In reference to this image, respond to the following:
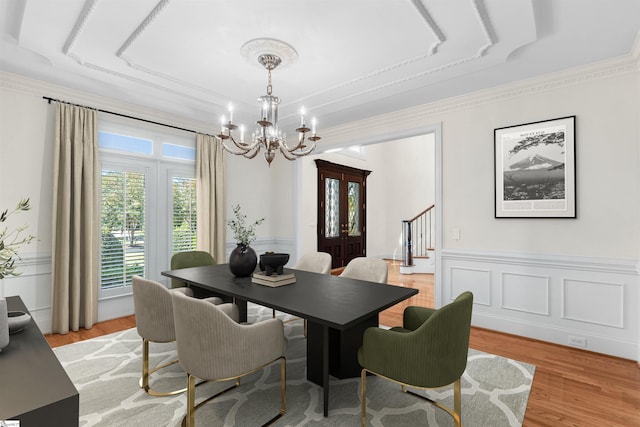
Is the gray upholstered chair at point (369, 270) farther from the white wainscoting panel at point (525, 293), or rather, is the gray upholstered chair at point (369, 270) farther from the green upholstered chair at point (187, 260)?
the green upholstered chair at point (187, 260)

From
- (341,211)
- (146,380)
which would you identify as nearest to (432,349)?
(146,380)

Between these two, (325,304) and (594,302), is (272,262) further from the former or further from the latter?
(594,302)

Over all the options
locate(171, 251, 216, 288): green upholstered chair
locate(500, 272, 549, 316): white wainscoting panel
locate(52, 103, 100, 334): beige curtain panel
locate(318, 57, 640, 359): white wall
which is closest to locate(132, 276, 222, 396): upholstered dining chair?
locate(171, 251, 216, 288): green upholstered chair

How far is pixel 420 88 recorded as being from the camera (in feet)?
11.7

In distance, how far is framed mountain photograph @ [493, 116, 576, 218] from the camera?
125 inches

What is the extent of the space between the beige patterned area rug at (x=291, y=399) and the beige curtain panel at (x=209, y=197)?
2039mm

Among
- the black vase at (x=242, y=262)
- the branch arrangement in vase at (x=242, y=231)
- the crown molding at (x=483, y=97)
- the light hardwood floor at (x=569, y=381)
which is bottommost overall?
the light hardwood floor at (x=569, y=381)

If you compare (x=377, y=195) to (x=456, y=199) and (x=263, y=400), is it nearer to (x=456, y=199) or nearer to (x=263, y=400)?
(x=456, y=199)

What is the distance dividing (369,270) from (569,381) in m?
1.80

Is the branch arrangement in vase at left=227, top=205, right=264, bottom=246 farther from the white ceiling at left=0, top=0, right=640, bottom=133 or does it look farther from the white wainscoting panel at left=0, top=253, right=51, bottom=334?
the white wainscoting panel at left=0, top=253, right=51, bottom=334

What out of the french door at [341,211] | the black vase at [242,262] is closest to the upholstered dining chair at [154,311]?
A: the black vase at [242,262]

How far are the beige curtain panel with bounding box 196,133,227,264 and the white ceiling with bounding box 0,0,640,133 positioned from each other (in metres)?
1.04

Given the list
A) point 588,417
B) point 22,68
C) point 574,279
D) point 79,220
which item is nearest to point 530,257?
point 574,279

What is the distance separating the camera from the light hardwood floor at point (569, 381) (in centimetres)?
207
